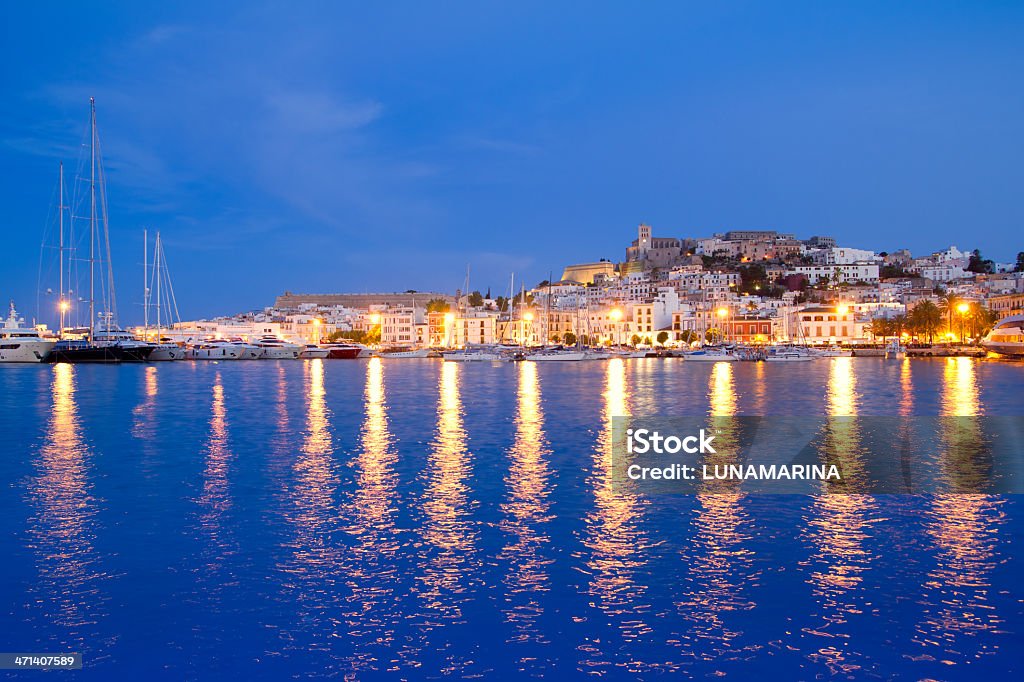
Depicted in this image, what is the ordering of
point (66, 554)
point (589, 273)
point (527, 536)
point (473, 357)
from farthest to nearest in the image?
point (589, 273), point (473, 357), point (527, 536), point (66, 554)

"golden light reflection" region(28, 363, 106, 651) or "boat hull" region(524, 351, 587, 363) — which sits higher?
"boat hull" region(524, 351, 587, 363)

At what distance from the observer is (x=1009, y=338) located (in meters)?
66.8

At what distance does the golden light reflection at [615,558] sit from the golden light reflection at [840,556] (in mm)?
1492

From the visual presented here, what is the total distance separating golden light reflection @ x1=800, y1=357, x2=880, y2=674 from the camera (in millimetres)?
6594

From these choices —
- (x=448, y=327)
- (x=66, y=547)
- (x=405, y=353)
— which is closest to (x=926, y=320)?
(x=448, y=327)

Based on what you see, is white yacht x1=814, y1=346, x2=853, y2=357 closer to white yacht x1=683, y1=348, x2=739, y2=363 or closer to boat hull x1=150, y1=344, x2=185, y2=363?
white yacht x1=683, y1=348, x2=739, y2=363

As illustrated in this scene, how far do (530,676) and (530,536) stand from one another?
3.63 metres

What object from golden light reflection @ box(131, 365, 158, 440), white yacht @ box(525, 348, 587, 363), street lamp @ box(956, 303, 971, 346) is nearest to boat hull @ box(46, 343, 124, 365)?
golden light reflection @ box(131, 365, 158, 440)

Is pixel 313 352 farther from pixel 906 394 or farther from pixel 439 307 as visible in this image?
pixel 906 394

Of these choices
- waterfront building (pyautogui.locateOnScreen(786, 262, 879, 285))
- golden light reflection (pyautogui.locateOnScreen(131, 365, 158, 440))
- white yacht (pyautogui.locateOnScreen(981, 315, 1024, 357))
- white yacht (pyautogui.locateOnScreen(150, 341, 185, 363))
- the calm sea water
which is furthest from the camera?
waterfront building (pyautogui.locateOnScreen(786, 262, 879, 285))

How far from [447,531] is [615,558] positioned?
2.24m

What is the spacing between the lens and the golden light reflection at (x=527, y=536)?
725 cm

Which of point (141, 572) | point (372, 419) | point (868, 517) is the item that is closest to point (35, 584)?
point (141, 572)

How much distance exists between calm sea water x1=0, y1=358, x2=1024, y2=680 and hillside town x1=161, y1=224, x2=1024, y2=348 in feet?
209
